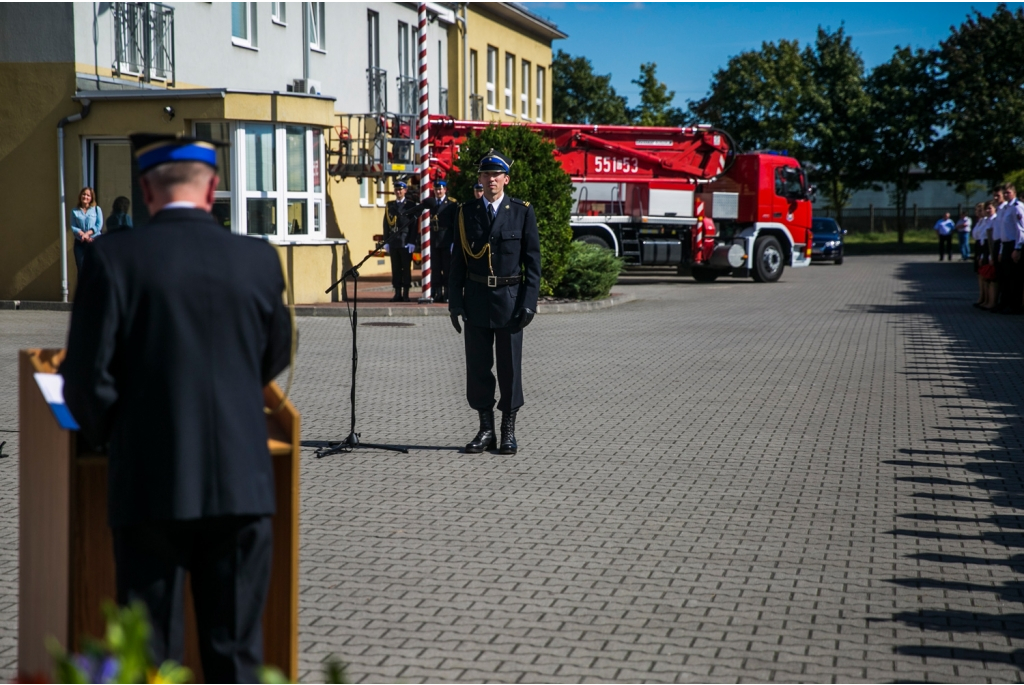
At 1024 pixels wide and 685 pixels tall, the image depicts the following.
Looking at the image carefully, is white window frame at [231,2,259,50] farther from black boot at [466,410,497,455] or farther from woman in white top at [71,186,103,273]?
black boot at [466,410,497,455]

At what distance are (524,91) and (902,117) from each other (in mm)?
25038

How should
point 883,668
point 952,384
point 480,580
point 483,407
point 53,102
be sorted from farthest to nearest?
point 53,102 → point 952,384 → point 483,407 → point 480,580 → point 883,668

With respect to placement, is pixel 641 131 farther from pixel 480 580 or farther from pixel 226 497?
pixel 226 497

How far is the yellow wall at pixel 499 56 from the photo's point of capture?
3706 centimetres

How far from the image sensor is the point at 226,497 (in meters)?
2.90

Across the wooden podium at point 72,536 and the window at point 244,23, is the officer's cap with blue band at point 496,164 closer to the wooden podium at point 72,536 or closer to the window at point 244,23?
the wooden podium at point 72,536

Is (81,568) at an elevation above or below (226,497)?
below

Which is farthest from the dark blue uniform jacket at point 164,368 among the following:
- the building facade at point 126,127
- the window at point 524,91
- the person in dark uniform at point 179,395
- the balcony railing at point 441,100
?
the window at point 524,91

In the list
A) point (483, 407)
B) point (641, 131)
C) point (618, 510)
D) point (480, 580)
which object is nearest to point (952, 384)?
point (483, 407)

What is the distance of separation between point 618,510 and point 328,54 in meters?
24.4

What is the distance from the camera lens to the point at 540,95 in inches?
1828

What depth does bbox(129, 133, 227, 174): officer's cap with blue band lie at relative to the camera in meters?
2.93

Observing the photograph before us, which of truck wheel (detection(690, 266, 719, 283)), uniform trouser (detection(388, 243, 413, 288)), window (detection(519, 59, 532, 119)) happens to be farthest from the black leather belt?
window (detection(519, 59, 532, 119))

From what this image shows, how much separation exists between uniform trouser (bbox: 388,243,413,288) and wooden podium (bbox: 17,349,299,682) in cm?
1765
